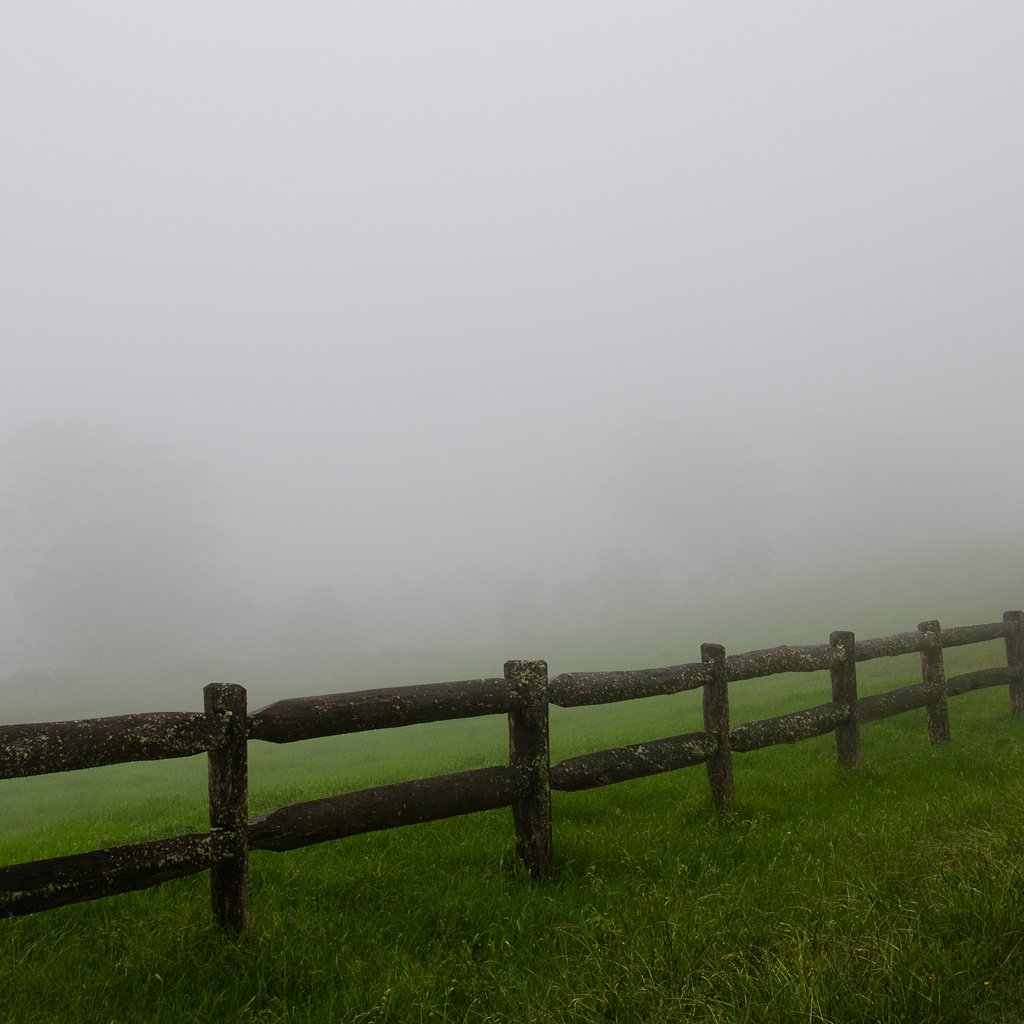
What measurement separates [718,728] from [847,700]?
2.46 m

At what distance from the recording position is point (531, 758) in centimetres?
565

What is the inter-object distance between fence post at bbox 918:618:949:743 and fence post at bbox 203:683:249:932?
352 inches

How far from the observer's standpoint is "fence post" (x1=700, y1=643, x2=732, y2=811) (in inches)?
276

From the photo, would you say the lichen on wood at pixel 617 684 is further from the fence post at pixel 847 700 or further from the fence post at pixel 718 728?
the fence post at pixel 847 700

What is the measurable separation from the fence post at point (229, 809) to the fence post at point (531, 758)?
2014mm

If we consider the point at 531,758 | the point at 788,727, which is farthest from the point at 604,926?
the point at 788,727

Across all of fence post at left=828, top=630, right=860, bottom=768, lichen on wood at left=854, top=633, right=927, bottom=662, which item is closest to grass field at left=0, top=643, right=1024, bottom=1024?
fence post at left=828, top=630, right=860, bottom=768

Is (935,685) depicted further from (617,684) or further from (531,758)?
(531,758)

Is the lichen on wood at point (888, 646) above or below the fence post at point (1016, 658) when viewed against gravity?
above

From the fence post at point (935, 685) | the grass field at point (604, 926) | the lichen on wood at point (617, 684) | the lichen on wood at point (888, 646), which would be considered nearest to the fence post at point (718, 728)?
the lichen on wood at point (617, 684)

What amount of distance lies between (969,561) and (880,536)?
39029mm

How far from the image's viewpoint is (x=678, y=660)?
45.3 meters

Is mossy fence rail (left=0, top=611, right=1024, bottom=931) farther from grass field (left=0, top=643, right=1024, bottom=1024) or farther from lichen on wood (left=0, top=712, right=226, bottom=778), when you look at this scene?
grass field (left=0, top=643, right=1024, bottom=1024)

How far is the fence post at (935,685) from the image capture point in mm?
9789
